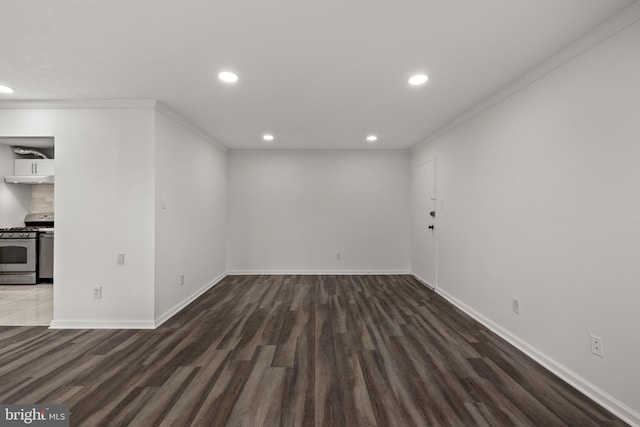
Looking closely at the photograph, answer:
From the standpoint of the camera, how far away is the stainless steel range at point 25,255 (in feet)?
15.5

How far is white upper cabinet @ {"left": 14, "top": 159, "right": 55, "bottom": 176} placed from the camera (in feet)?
16.0

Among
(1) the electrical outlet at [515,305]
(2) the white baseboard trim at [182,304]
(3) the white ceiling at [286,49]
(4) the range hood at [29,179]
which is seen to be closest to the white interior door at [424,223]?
(3) the white ceiling at [286,49]

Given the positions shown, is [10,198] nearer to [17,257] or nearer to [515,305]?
[17,257]

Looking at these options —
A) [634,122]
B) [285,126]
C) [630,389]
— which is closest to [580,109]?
[634,122]

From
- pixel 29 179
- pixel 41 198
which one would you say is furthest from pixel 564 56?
pixel 41 198

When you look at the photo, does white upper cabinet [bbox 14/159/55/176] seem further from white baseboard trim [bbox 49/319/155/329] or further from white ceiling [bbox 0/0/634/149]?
white baseboard trim [bbox 49/319/155/329]

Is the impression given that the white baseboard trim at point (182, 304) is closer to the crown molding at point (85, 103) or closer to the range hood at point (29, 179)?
the crown molding at point (85, 103)

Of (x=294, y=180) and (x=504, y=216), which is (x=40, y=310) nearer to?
(x=294, y=180)

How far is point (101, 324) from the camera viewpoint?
10.0 ft

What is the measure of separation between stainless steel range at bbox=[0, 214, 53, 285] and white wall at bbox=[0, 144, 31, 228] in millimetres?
328

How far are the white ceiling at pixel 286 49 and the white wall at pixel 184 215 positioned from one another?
644 millimetres

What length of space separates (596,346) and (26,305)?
6271 mm

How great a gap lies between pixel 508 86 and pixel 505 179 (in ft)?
3.00

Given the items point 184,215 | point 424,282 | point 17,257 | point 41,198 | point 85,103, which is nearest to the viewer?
point 85,103
